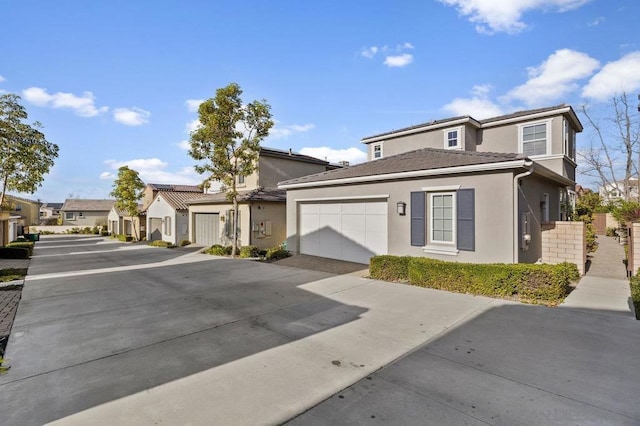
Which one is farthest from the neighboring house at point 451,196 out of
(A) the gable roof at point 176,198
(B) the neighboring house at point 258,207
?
(A) the gable roof at point 176,198

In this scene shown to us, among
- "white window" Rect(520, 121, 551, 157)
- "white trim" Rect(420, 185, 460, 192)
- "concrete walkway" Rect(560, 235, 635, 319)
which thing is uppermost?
"white window" Rect(520, 121, 551, 157)

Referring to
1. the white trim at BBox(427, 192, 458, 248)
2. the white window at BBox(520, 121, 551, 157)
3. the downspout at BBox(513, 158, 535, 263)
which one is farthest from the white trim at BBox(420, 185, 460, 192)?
the white window at BBox(520, 121, 551, 157)

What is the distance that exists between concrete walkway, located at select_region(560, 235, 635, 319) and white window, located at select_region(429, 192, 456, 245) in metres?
3.11

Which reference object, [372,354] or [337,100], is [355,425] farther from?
[337,100]

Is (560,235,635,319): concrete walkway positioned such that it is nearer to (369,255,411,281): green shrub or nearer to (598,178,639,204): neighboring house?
(369,255,411,281): green shrub

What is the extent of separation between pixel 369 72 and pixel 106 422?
1432cm

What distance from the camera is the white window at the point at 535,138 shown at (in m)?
14.1

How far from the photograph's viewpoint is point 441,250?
9.19 metres

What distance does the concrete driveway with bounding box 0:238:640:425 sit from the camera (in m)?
3.08

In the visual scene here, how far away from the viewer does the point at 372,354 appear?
4336mm

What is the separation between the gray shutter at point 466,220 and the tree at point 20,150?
1535cm

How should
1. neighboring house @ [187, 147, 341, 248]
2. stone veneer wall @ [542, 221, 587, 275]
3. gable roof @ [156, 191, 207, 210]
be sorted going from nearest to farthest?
stone veneer wall @ [542, 221, 587, 275] → neighboring house @ [187, 147, 341, 248] → gable roof @ [156, 191, 207, 210]

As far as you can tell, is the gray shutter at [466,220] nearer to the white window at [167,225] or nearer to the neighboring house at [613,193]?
the neighboring house at [613,193]

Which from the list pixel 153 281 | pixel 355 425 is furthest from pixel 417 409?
pixel 153 281
